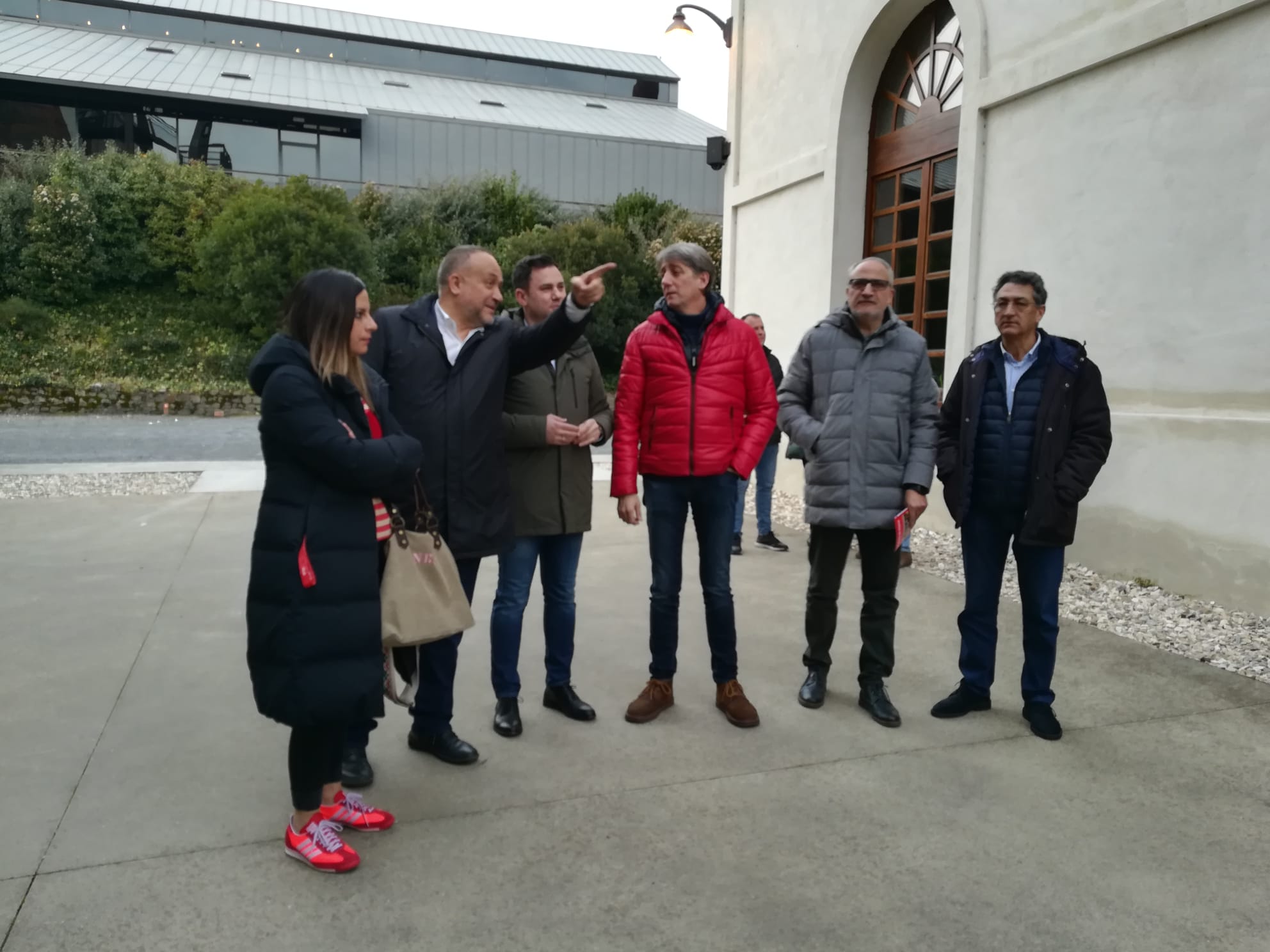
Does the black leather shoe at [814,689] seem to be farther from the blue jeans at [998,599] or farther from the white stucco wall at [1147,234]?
the white stucco wall at [1147,234]

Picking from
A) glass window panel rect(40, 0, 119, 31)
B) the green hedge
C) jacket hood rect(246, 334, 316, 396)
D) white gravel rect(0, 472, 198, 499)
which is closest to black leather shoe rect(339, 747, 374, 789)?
jacket hood rect(246, 334, 316, 396)

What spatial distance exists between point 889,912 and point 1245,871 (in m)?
1.12

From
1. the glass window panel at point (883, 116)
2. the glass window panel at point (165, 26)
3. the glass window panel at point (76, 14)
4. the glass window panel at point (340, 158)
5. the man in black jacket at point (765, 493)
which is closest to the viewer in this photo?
the man in black jacket at point (765, 493)

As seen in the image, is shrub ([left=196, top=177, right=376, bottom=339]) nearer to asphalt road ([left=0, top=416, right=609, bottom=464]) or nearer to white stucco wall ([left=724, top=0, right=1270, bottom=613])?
asphalt road ([left=0, top=416, right=609, bottom=464])

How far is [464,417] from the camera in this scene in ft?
10.6

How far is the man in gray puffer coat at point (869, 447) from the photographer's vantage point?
12.7ft

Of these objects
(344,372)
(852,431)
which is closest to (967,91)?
(852,431)

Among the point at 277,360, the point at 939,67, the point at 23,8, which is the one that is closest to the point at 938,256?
the point at 939,67

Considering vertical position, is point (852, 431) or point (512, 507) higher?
point (852, 431)

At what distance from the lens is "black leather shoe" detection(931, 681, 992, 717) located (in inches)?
153

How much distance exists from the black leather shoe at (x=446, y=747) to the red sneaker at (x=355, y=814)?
1.57 ft

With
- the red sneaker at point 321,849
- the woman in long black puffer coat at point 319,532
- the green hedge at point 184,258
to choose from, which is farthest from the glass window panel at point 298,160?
the red sneaker at point 321,849

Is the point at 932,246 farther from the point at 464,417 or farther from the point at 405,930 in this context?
the point at 405,930

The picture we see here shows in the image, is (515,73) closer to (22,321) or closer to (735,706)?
(22,321)
